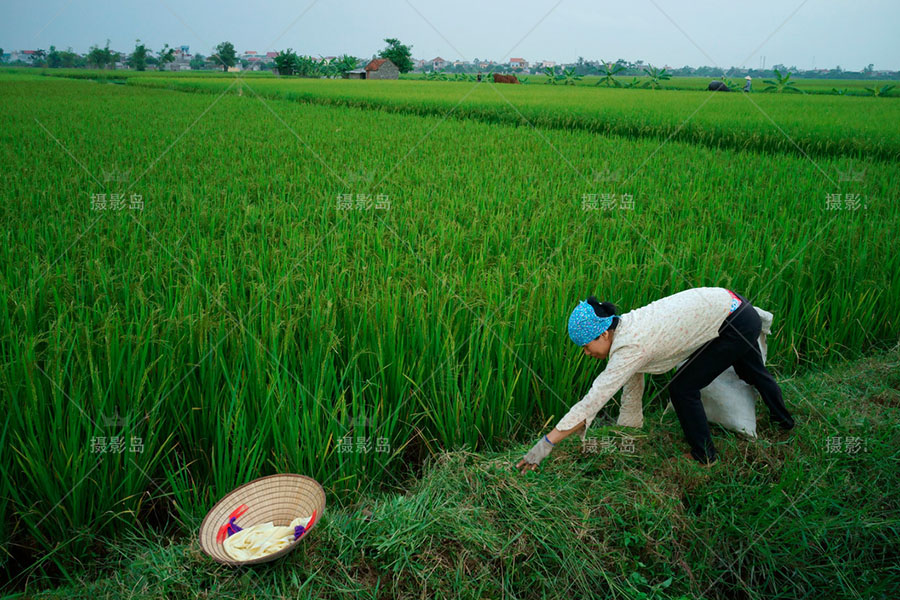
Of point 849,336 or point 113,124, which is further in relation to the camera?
point 113,124

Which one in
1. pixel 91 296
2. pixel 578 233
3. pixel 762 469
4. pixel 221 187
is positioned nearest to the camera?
pixel 762 469

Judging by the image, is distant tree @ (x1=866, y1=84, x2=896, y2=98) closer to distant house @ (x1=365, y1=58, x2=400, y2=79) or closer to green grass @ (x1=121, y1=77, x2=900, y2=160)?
green grass @ (x1=121, y1=77, x2=900, y2=160)

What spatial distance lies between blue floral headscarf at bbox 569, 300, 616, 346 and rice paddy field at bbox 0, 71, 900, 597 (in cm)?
39

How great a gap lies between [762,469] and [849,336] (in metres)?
1.53

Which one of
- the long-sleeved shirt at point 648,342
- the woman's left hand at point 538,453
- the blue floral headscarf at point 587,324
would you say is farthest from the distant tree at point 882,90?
the woman's left hand at point 538,453

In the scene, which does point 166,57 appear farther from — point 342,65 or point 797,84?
point 797,84

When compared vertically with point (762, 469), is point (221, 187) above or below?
above

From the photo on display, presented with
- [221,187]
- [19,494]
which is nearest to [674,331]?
[19,494]

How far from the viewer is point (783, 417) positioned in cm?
205

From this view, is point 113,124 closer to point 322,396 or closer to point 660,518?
point 322,396

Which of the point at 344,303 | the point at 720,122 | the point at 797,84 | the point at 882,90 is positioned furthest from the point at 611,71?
the point at 344,303

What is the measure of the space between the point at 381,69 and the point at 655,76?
719 inches

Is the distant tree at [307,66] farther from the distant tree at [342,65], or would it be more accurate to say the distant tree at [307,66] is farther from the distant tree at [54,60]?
the distant tree at [54,60]

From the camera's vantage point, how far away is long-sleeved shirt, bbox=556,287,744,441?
166 cm
